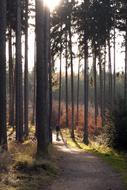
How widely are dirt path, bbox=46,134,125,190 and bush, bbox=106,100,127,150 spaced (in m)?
5.90

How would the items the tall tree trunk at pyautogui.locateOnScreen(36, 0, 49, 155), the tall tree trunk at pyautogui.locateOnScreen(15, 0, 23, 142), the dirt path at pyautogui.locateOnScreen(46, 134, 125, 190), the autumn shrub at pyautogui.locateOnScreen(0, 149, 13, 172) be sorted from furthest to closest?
the tall tree trunk at pyautogui.locateOnScreen(15, 0, 23, 142)
the tall tree trunk at pyautogui.locateOnScreen(36, 0, 49, 155)
the autumn shrub at pyautogui.locateOnScreen(0, 149, 13, 172)
the dirt path at pyautogui.locateOnScreen(46, 134, 125, 190)

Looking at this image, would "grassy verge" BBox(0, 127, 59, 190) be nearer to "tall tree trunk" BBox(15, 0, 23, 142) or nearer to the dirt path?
the dirt path

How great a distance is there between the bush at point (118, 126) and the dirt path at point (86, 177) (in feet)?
19.4

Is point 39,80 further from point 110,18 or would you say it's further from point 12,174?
point 110,18

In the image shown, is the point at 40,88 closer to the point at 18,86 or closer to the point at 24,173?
the point at 24,173

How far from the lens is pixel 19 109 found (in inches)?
1129

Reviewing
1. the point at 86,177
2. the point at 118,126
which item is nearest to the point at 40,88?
the point at 86,177

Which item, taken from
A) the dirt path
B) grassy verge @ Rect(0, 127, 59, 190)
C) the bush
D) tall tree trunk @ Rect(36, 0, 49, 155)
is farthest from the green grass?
the bush

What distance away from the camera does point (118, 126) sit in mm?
27938

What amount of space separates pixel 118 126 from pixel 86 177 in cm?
1152

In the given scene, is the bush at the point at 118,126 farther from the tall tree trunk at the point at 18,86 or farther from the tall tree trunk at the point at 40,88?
the tall tree trunk at the point at 40,88

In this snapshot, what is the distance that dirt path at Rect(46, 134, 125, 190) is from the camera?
47.9 ft

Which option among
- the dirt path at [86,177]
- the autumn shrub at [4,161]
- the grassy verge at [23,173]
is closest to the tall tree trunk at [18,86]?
the dirt path at [86,177]

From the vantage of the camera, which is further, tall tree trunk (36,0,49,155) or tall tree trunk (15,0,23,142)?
tall tree trunk (15,0,23,142)
